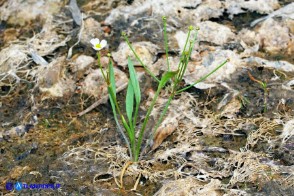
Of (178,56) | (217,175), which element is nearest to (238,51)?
(178,56)

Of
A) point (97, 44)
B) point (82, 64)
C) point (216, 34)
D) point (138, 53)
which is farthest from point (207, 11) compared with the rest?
point (97, 44)

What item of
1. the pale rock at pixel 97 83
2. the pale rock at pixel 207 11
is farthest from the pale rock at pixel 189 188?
the pale rock at pixel 207 11

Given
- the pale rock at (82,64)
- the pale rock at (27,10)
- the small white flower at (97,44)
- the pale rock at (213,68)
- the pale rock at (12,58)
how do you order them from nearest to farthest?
the small white flower at (97,44) < the pale rock at (213,68) < the pale rock at (82,64) < the pale rock at (12,58) < the pale rock at (27,10)

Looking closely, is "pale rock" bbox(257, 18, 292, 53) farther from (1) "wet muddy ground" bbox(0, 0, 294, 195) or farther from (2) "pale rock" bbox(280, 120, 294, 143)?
(2) "pale rock" bbox(280, 120, 294, 143)

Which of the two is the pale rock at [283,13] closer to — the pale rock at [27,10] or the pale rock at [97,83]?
the pale rock at [97,83]

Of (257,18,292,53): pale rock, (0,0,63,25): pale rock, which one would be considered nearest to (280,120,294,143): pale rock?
(257,18,292,53): pale rock

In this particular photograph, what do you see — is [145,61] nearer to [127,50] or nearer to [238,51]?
[127,50]
